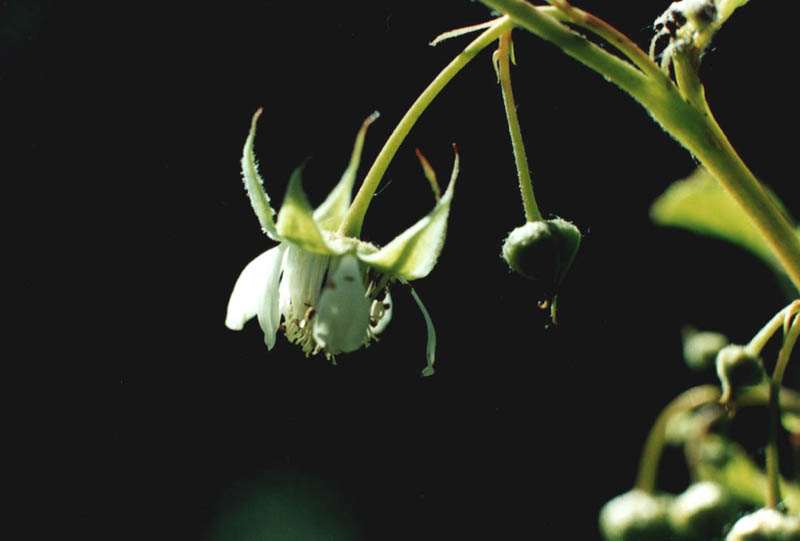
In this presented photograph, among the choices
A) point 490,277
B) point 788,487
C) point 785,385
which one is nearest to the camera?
point 788,487

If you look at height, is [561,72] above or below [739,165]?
above

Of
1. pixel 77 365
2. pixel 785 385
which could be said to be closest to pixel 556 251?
pixel 785 385

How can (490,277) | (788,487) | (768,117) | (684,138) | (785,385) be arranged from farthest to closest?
(490,277)
(768,117)
(785,385)
(788,487)
(684,138)

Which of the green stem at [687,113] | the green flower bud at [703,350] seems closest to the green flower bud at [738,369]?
the green stem at [687,113]

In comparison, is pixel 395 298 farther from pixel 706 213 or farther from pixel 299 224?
pixel 299 224

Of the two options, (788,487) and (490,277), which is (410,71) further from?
(788,487)

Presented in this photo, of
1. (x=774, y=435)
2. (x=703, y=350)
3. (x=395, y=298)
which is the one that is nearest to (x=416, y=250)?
(x=774, y=435)
